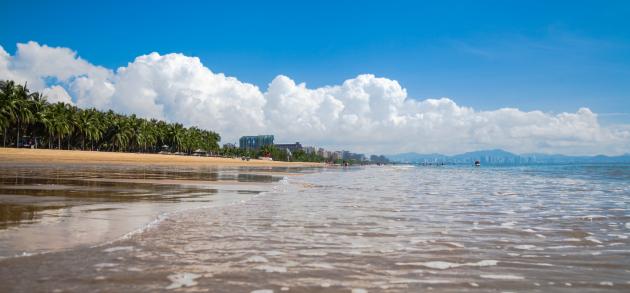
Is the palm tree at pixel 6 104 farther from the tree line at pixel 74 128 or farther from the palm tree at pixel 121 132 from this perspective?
the palm tree at pixel 121 132

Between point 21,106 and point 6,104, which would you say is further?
point 21,106

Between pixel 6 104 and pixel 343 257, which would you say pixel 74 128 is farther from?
pixel 343 257

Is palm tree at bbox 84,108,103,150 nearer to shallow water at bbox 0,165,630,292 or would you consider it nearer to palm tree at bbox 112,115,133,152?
palm tree at bbox 112,115,133,152

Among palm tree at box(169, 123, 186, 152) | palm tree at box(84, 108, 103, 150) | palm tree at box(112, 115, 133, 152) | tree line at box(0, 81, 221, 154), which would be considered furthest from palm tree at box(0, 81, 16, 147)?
palm tree at box(169, 123, 186, 152)

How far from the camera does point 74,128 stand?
4055 inches

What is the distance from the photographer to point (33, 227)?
8773mm

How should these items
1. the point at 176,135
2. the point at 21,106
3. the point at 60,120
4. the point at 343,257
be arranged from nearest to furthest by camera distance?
the point at 343,257 < the point at 21,106 < the point at 60,120 < the point at 176,135

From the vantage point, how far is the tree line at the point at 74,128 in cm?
8046

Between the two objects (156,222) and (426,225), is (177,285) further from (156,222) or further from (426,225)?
(426,225)

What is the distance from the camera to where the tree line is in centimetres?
8046

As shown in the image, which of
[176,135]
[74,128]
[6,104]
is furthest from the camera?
[176,135]

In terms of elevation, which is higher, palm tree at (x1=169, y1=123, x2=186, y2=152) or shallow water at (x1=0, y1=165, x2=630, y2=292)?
palm tree at (x1=169, y1=123, x2=186, y2=152)

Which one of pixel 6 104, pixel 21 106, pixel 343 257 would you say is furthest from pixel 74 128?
pixel 343 257

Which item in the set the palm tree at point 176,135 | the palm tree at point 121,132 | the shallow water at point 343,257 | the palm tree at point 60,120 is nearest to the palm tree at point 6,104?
the palm tree at point 60,120
